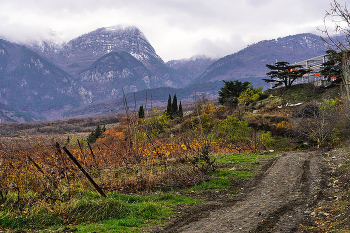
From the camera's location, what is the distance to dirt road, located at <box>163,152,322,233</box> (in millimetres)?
7535

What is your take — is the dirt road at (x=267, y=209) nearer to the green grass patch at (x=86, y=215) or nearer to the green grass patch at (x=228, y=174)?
the green grass patch at (x=86, y=215)

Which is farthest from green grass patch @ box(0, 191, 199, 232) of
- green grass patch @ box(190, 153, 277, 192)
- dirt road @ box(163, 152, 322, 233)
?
green grass patch @ box(190, 153, 277, 192)

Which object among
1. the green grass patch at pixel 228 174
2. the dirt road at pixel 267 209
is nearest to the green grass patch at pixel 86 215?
the dirt road at pixel 267 209

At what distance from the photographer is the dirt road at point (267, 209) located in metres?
7.54

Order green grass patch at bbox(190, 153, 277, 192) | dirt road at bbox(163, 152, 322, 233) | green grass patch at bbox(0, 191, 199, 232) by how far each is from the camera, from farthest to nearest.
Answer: green grass patch at bbox(190, 153, 277, 192)
dirt road at bbox(163, 152, 322, 233)
green grass patch at bbox(0, 191, 199, 232)

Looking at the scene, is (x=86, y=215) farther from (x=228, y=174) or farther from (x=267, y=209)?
(x=228, y=174)

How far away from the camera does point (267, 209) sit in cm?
905

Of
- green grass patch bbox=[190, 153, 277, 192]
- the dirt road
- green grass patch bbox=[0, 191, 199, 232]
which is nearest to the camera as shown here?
green grass patch bbox=[0, 191, 199, 232]

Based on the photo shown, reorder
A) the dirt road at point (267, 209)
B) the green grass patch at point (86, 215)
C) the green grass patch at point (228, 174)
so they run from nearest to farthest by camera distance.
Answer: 1. the green grass patch at point (86, 215)
2. the dirt road at point (267, 209)
3. the green grass patch at point (228, 174)

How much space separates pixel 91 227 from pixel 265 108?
49464 mm

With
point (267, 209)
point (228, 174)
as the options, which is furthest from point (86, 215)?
point (228, 174)

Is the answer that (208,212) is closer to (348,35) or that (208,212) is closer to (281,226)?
(281,226)

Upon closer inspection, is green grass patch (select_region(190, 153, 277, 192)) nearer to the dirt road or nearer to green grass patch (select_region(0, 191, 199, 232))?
the dirt road

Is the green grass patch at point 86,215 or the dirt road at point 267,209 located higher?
the green grass patch at point 86,215
